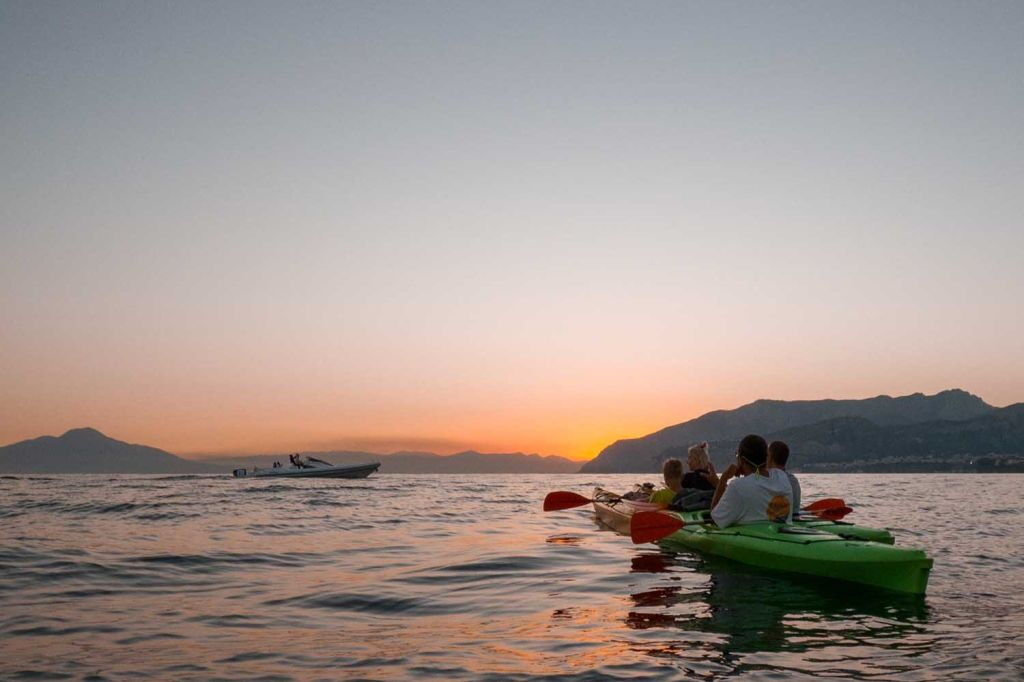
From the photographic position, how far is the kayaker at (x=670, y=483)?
55.9 feet

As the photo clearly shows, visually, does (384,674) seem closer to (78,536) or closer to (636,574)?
(636,574)

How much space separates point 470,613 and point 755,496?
563 centimetres

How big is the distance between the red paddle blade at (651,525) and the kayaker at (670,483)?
394 centimetres

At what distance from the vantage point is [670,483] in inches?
683

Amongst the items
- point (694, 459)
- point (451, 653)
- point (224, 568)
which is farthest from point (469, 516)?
point (451, 653)

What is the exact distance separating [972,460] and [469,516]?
645 feet

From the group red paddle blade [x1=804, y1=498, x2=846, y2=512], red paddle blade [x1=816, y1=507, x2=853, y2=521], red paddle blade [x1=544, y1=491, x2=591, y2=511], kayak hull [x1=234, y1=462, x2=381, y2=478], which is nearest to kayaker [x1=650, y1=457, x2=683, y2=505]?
red paddle blade [x1=804, y1=498, x2=846, y2=512]

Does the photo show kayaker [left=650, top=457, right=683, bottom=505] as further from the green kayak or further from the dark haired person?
the dark haired person

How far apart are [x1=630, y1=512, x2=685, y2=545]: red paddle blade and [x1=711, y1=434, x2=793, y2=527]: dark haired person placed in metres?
0.78

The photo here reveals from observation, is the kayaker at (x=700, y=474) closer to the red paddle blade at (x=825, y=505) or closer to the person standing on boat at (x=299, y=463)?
the red paddle blade at (x=825, y=505)

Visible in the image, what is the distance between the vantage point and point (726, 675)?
6074 millimetres

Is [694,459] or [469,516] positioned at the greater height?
[694,459]

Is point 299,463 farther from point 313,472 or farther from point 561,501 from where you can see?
point 561,501

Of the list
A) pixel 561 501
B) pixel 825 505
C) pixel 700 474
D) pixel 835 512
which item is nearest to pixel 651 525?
pixel 700 474
